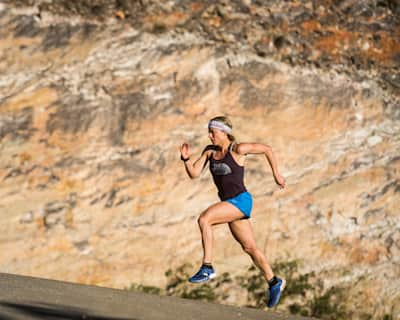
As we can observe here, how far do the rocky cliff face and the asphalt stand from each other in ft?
10.3

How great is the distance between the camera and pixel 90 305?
31.4 ft

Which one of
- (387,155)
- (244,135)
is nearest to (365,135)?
(387,155)

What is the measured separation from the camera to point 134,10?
1614cm

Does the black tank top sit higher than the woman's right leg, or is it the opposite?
the black tank top

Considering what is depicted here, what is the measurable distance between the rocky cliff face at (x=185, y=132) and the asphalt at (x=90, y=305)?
315 centimetres

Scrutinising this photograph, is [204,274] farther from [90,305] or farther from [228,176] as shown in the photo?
[90,305]

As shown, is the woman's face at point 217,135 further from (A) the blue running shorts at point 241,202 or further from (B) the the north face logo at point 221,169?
(A) the blue running shorts at point 241,202

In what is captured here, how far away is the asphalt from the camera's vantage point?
8742mm

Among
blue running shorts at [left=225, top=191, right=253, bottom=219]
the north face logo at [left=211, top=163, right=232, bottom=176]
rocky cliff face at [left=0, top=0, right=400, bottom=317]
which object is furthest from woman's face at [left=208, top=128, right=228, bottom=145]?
rocky cliff face at [left=0, top=0, right=400, bottom=317]

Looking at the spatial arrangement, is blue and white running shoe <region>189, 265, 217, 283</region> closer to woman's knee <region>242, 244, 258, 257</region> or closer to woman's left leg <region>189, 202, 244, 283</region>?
woman's left leg <region>189, 202, 244, 283</region>

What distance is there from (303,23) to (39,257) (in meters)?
6.11

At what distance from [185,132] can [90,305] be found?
20.5 ft

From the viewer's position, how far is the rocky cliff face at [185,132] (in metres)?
14.8

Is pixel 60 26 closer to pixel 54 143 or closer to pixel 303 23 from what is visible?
pixel 54 143
